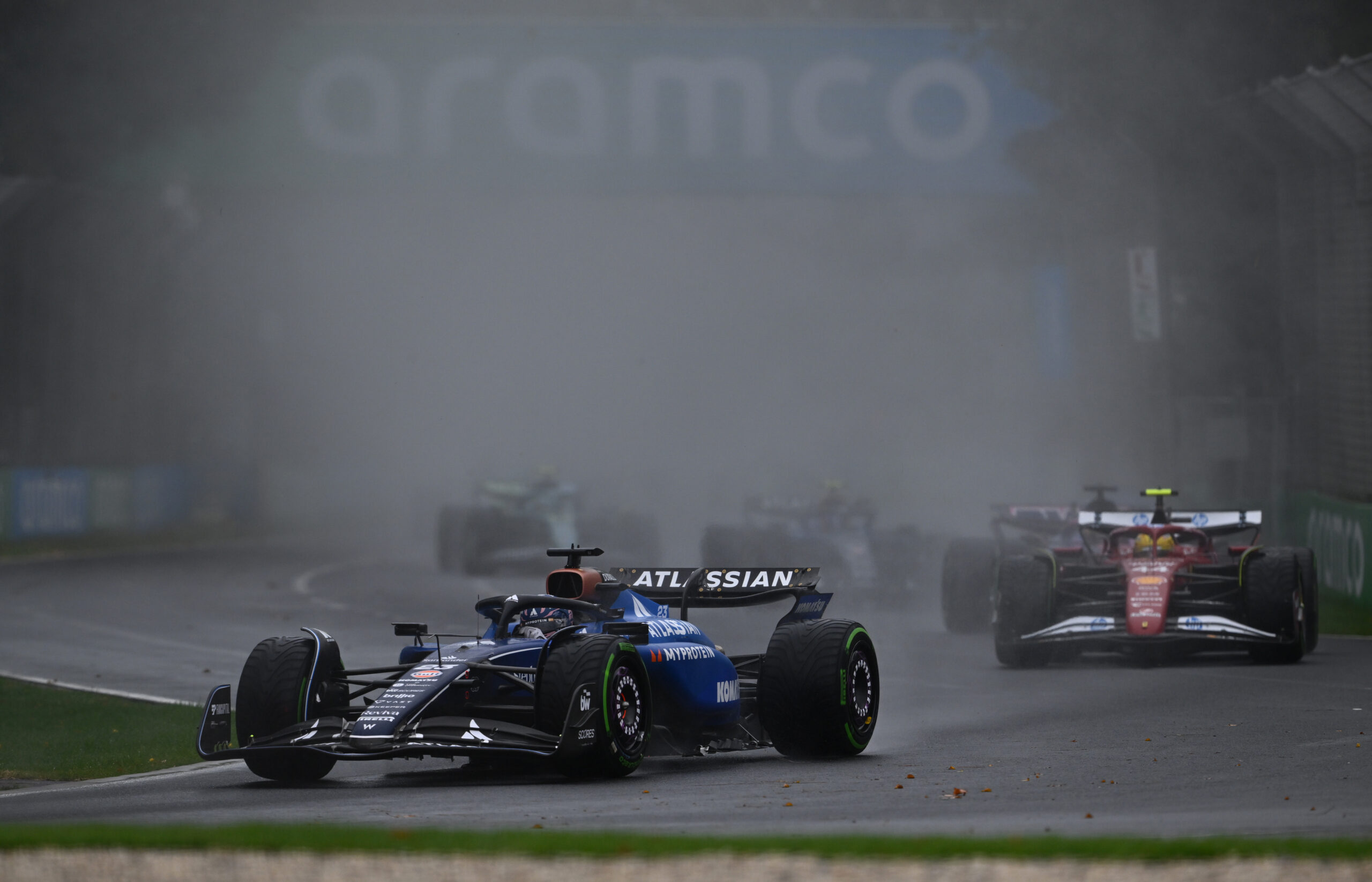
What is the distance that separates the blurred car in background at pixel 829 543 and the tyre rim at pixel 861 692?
1119 cm

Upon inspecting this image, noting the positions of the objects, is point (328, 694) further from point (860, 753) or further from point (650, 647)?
point (860, 753)

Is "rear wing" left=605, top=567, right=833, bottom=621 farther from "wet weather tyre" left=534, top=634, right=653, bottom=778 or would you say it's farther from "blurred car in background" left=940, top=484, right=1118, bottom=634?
"blurred car in background" left=940, top=484, right=1118, bottom=634

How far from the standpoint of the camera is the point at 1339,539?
23.4 m

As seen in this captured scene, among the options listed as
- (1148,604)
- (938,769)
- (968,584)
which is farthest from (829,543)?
(938,769)

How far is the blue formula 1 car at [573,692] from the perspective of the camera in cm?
963

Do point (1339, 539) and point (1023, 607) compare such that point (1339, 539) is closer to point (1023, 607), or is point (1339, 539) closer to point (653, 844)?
point (1023, 607)

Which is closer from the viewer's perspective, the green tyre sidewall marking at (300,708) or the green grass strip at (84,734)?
the green tyre sidewall marking at (300,708)

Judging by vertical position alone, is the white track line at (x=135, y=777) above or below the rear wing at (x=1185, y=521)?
below

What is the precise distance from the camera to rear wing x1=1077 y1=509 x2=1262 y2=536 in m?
18.2

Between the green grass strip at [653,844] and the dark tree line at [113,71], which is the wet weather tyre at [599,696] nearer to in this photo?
the green grass strip at [653,844]

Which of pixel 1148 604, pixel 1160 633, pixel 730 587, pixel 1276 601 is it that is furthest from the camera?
pixel 1148 604

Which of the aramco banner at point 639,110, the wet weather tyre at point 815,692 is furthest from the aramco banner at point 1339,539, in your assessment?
the aramco banner at point 639,110

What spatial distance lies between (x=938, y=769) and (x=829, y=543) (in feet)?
43.3

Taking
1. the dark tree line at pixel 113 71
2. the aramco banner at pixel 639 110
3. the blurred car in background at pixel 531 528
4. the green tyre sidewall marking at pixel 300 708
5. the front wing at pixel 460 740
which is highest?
the dark tree line at pixel 113 71
